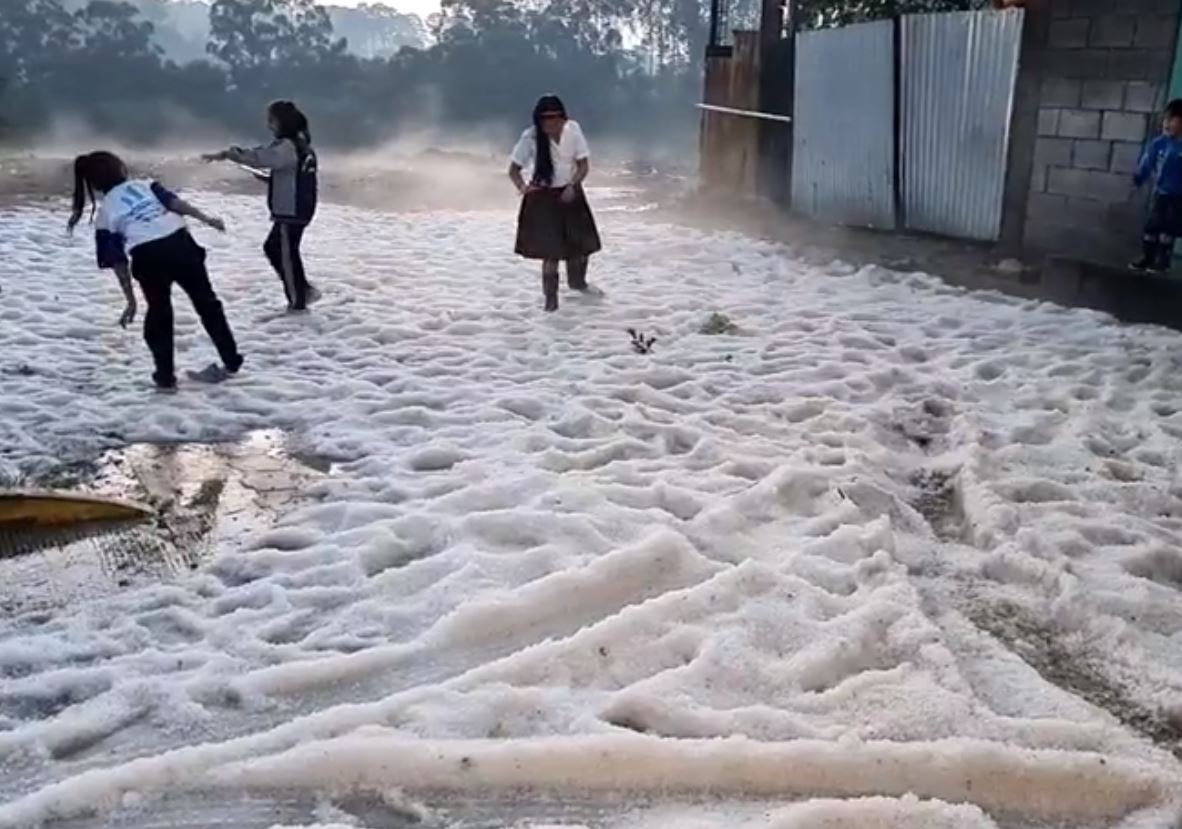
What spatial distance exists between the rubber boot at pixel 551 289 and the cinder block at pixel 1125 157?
4.36 m

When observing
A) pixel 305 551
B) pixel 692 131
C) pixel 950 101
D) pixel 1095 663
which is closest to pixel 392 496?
pixel 305 551

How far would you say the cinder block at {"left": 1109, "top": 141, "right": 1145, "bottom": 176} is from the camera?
311 inches

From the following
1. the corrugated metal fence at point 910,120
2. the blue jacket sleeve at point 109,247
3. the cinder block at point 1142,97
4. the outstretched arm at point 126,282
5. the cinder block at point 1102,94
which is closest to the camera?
the blue jacket sleeve at point 109,247

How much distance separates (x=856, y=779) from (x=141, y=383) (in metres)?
5.02

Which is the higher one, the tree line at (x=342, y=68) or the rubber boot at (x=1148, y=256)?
the tree line at (x=342, y=68)

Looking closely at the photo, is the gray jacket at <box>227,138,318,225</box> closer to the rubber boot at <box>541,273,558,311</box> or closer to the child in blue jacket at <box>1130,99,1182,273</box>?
the rubber boot at <box>541,273,558,311</box>

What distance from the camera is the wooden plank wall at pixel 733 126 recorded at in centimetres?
1352

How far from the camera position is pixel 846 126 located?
11.2m

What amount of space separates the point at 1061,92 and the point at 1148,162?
135 cm

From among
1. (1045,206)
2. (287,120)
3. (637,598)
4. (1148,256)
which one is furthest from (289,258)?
(1148,256)

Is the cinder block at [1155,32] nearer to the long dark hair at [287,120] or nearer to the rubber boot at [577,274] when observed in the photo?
the rubber boot at [577,274]

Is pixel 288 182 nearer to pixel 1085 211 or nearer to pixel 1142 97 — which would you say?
pixel 1085 211

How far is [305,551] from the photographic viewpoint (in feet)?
13.7

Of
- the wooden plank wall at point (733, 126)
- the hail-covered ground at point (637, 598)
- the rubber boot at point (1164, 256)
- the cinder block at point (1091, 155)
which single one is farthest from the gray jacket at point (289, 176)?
the wooden plank wall at point (733, 126)
